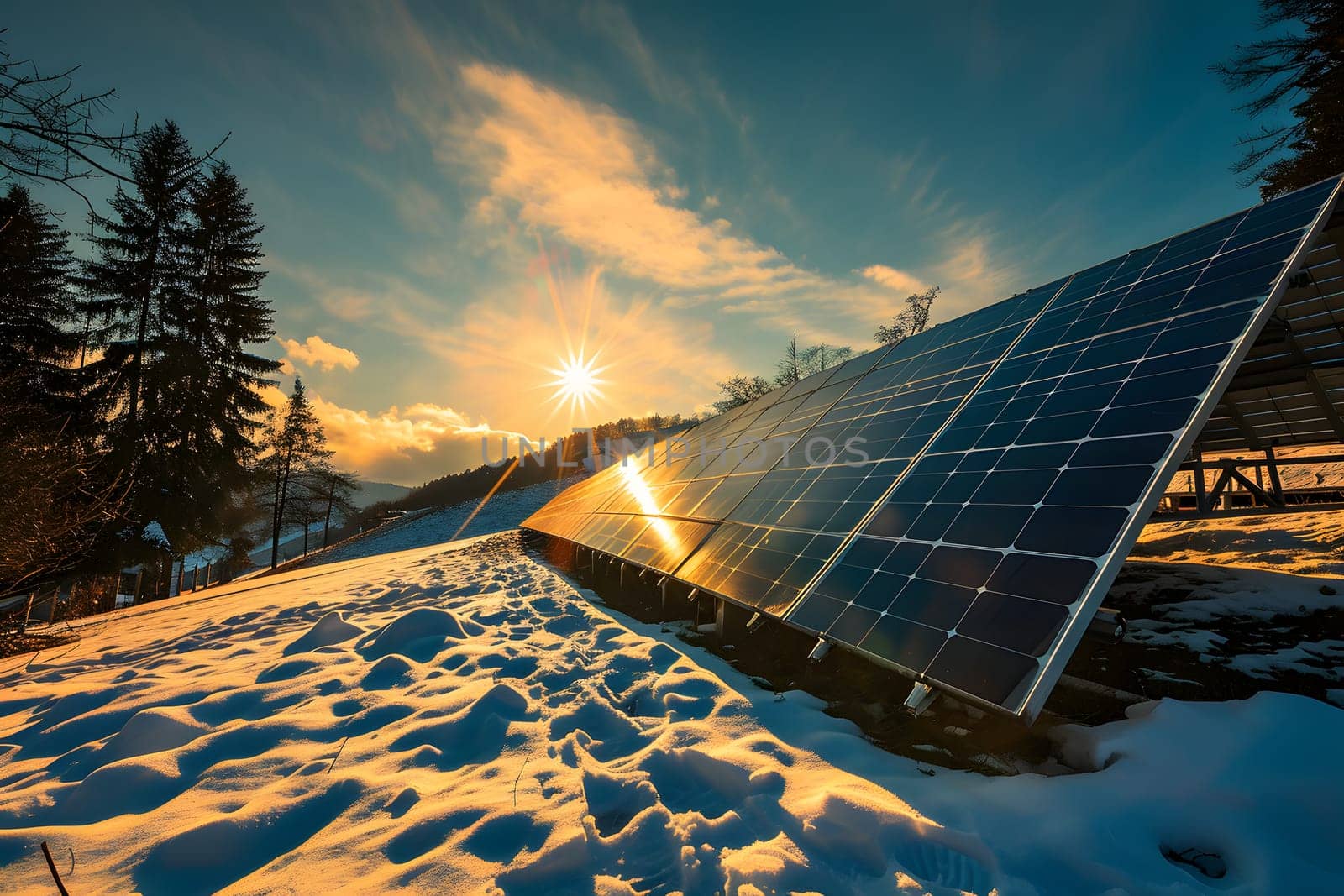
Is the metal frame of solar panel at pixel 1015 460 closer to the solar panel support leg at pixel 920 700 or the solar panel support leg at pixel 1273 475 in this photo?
the solar panel support leg at pixel 920 700

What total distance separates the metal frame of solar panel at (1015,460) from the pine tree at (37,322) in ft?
81.4

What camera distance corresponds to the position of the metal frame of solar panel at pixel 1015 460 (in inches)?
140

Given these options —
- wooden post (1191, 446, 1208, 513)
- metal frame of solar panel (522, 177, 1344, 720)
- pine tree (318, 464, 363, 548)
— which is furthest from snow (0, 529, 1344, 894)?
pine tree (318, 464, 363, 548)

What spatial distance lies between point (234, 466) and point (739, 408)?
2389 cm

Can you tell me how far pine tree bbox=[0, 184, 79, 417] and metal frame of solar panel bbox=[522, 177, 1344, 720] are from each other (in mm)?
24814

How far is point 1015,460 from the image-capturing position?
4.98m

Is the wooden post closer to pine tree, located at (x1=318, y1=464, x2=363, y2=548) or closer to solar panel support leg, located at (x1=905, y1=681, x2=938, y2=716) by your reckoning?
solar panel support leg, located at (x1=905, y1=681, x2=938, y2=716)

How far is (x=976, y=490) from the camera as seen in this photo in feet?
16.2

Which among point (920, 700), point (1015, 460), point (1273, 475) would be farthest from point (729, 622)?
point (1273, 475)

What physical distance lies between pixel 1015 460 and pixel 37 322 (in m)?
32.8

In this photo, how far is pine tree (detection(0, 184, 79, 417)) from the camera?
1778 cm

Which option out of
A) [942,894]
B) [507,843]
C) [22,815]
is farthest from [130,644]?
[942,894]

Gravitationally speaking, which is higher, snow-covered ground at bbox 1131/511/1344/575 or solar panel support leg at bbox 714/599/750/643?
snow-covered ground at bbox 1131/511/1344/575

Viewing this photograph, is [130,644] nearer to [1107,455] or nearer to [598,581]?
[598,581]
